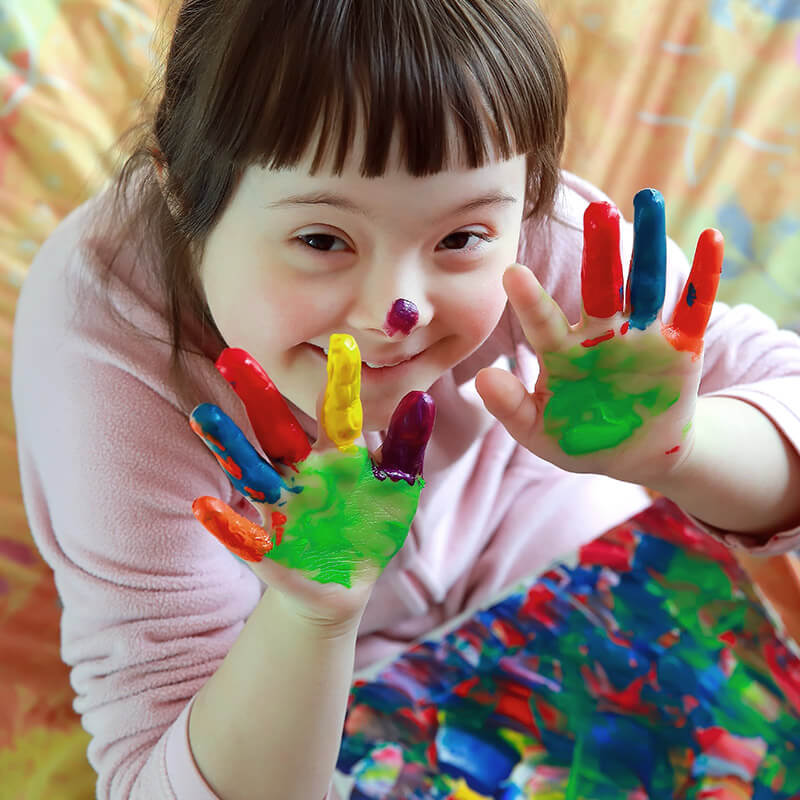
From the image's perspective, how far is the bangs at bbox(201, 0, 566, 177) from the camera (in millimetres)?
527

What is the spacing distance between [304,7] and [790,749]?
30.1 inches

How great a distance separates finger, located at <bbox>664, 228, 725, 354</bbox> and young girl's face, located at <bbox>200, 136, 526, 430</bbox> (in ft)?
0.41

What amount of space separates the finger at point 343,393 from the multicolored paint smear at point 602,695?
0.44 m

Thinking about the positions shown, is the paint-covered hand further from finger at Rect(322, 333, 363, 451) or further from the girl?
finger at Rect(322, 333, 363, 451)

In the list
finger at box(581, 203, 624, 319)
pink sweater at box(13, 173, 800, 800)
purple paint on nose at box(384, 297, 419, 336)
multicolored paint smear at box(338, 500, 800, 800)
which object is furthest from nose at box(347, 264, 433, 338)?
multicolored paint smear at box(338, 500, 800, 800)

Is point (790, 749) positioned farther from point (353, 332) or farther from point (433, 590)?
point (353, 332)

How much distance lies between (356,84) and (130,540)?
16.3 inches

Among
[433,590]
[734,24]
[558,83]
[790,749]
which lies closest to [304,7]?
[558,83]

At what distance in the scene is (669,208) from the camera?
127cm

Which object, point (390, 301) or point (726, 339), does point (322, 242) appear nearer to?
point (390, 301)

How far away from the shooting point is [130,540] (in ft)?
2.45

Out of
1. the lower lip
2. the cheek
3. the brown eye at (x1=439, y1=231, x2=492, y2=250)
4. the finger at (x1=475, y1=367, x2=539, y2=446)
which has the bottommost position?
the lower lip

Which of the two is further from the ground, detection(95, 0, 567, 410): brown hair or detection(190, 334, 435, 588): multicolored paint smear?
detection(95, 0, 567, 410): brown hair

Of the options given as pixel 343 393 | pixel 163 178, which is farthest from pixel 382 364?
pixel 163 178
